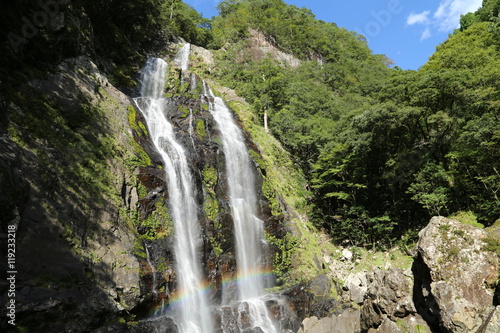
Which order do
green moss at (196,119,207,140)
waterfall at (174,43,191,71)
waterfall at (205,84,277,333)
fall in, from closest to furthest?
waterfall at (205,84,277,333), green moss at (196,119,207,140), waterfall at (174,43,191,71)

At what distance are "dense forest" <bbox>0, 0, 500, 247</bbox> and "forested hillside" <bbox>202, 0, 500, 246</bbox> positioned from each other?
0.23 ft

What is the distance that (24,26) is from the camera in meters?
11.9

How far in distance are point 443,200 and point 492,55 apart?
12763 millimetres

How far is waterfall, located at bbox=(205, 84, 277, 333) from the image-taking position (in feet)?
42.0

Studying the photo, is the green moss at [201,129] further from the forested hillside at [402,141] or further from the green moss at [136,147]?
the forested hillside at [402,141]

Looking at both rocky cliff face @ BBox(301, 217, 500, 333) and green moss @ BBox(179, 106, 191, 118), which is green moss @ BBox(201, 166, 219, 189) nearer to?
green moss @ BBox(179, 106, 191, 118)

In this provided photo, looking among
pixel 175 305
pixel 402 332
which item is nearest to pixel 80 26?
pixel 175 305

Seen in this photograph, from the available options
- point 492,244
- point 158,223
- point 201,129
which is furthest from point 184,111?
point 492,244

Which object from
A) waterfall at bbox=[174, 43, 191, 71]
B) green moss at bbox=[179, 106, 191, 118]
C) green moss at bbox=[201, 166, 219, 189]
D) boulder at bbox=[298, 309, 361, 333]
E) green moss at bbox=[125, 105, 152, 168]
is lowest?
boulder at bbox=[298, 309, 361, 333]

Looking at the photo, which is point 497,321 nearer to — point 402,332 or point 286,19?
point 402,332

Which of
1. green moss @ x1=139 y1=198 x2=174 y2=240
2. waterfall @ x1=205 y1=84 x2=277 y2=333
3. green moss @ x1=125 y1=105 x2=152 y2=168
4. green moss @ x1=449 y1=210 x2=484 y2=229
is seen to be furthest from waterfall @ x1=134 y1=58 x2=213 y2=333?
green moss @ x1=449 y1=210 x2=484 y2=229

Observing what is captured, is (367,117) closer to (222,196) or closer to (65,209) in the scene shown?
(222,196)

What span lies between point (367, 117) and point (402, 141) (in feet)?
10.5

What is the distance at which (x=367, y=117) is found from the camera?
1816 cm
